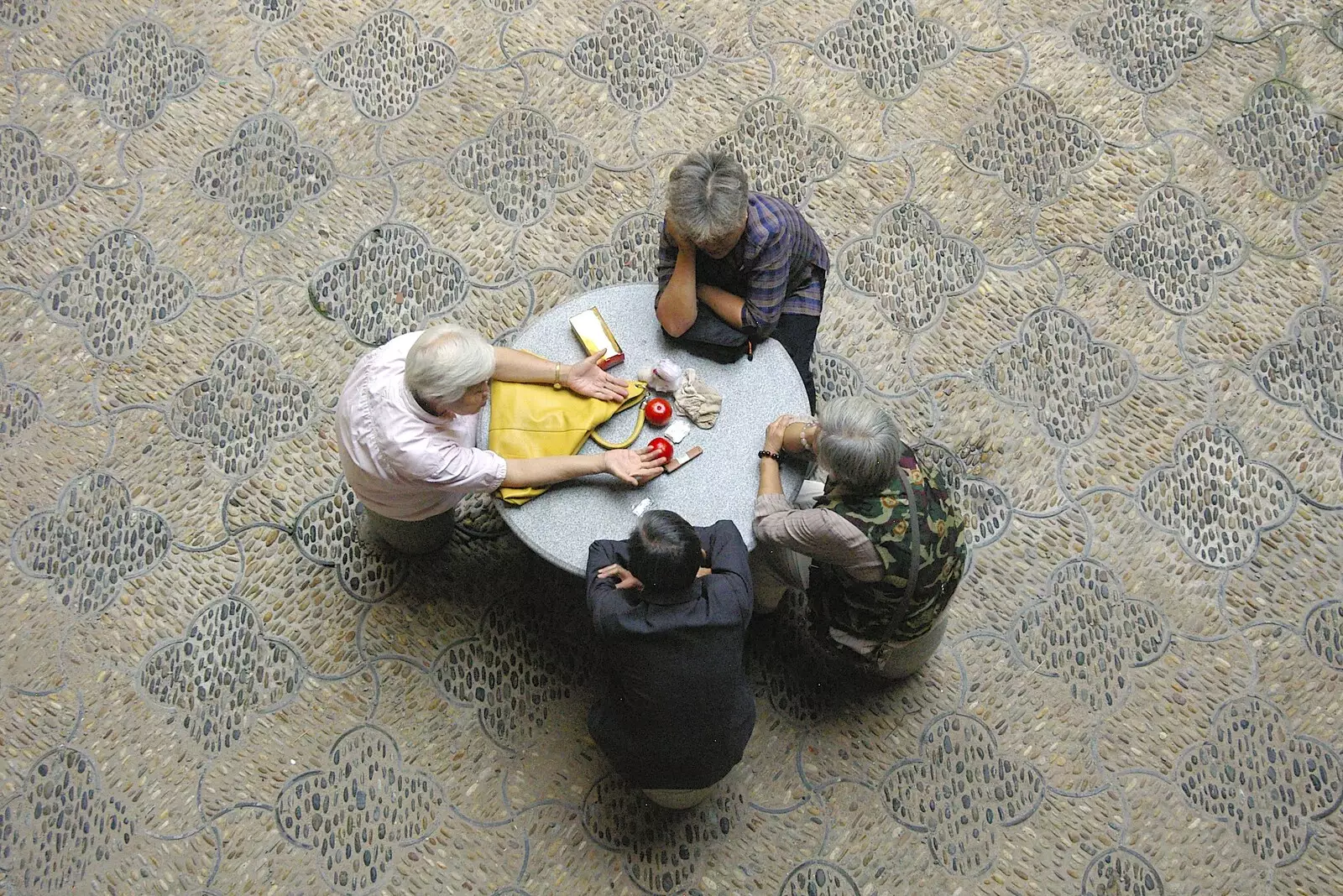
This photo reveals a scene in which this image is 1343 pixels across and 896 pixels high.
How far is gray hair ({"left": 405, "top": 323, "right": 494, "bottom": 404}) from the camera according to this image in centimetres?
257

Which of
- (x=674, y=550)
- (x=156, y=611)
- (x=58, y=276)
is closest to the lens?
(x=674, y=550)

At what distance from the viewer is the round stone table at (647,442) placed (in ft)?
9.11

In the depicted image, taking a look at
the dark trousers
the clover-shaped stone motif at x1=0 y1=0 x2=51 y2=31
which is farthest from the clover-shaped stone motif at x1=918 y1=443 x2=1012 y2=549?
the clover-shaped stone motif at x1=0 y1=0 x2=51 y2=31

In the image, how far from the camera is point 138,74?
3916 millimetres

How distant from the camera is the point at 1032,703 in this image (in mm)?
3207

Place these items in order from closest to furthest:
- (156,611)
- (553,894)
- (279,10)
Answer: (553,894), (156,611), (279,10)

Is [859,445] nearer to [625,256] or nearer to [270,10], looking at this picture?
[625,256]

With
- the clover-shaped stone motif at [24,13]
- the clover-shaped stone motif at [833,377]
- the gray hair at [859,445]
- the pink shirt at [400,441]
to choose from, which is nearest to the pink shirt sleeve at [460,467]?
the pink shirt at [400,441]

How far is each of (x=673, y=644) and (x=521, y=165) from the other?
2025mm

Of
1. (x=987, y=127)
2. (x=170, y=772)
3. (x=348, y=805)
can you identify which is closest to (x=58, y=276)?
(x=170, y=772)

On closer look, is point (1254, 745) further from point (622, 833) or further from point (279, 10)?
point (279, 10)

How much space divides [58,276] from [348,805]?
2064 millimetres

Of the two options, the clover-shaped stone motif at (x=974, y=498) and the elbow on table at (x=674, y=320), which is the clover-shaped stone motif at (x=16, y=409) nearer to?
the elbow on table at (x=674, y=320)

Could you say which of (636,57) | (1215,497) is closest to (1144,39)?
(1215,497)
